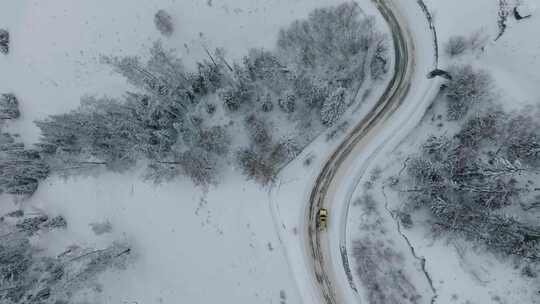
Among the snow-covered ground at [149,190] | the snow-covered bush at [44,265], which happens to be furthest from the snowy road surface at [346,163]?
the snow-covered bush at [44,265]

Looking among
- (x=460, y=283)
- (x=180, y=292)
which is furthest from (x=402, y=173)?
(x=180, y=292)

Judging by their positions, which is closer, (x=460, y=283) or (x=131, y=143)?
(x=460, y=283)

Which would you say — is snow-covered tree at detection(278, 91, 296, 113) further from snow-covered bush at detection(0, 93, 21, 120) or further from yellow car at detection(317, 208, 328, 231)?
snow-covered bush at detection(0, 93, 21, 120)

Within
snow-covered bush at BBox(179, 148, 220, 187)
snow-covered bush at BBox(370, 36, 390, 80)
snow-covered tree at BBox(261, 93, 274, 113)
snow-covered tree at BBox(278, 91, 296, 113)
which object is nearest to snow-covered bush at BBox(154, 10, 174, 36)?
snow-covered tree at BBox(261, 93, 274, 113)

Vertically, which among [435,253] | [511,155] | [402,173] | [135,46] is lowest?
[435,253]

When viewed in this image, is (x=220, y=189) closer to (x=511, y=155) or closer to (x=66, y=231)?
(x=66, y=231)

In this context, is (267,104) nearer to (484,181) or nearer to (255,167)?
(255,167)

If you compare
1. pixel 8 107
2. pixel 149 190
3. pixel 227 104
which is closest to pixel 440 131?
pixel 227 104

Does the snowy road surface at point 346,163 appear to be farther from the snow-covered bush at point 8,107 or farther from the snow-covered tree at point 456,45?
the snow-covered bush at point 8,107
